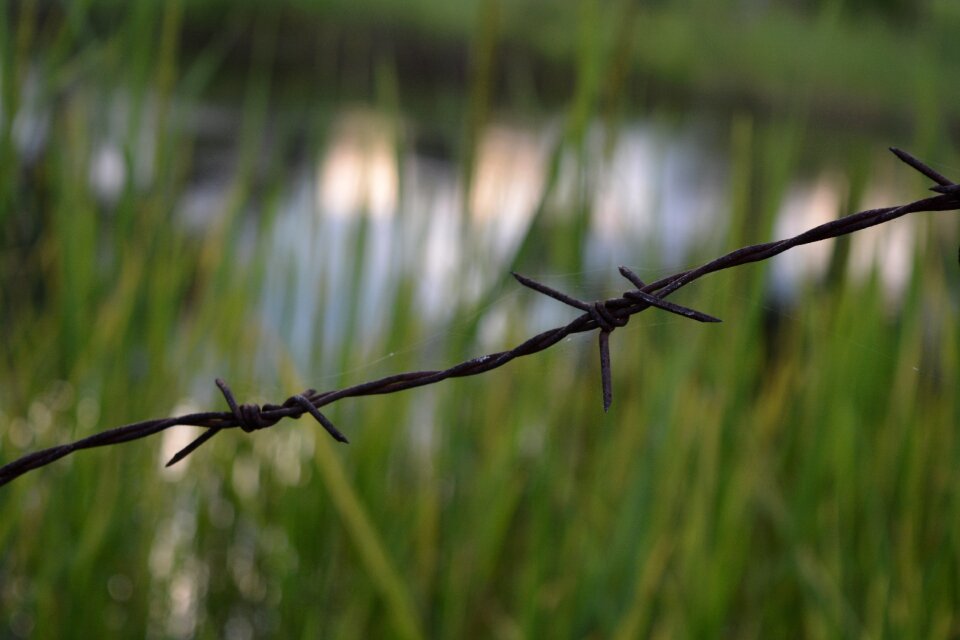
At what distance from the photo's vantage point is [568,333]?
1.58 feet

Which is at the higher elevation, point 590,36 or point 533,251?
point 590,36

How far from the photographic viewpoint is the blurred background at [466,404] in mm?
891

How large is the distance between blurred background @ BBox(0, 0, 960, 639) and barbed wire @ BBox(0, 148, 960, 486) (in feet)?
0.59

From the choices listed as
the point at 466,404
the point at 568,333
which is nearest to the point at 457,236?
the point at 466,404

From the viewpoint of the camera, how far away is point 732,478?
35.8 inches

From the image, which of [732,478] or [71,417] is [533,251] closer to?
[732,478]

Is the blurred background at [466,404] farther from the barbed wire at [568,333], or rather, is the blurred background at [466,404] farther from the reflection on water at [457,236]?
the barbed wire at [568,333]

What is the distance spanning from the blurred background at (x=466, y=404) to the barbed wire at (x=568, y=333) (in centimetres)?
18

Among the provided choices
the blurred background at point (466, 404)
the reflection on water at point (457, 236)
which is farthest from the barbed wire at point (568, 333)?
the reflection on water at point (457, 236)

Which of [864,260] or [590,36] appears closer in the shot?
[590,36]

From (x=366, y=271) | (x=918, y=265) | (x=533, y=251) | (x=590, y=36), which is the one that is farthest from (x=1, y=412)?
(x=918, y=265)

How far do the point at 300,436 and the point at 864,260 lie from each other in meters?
0.70

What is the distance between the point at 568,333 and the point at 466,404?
501mm

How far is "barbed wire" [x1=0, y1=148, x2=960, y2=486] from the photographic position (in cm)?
43
